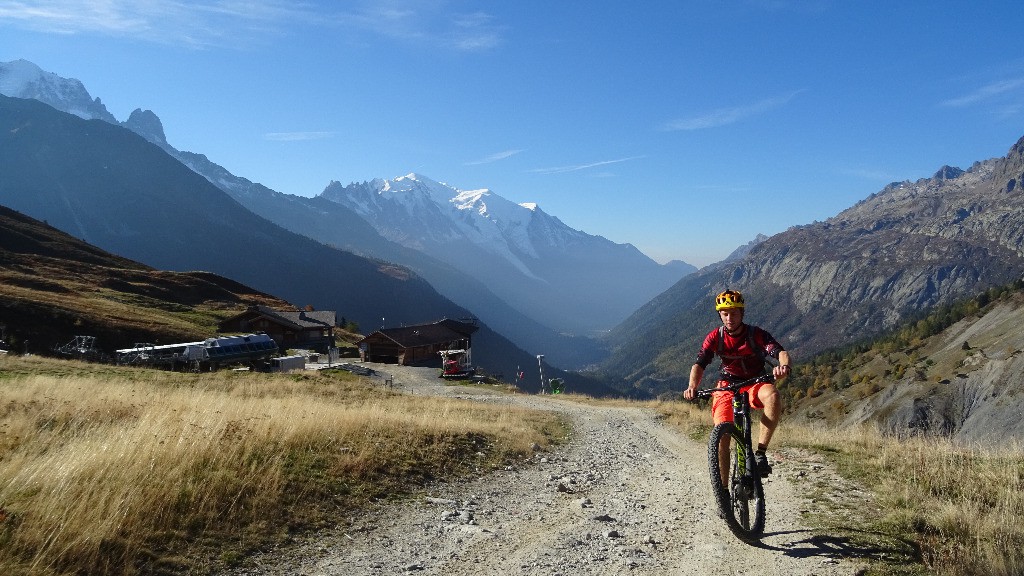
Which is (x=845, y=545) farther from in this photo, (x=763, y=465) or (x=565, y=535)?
(x=565, y=535)

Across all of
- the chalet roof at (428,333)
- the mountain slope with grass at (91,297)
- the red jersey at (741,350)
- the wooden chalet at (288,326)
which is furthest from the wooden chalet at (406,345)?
Result: the red jersey at (741,350)

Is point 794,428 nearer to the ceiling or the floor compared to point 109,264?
nearer to the floor

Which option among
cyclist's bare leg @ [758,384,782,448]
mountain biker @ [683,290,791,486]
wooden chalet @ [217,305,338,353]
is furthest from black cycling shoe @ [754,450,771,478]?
wooden chalet @ [217,305,338,353]

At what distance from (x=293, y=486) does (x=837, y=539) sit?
774 centimetres

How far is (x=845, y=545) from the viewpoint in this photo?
23.5 feet

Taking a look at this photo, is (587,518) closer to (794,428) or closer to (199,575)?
(199,575)

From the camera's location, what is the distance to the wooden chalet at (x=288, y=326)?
77938mm

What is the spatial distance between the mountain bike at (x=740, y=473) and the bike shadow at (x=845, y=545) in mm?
300

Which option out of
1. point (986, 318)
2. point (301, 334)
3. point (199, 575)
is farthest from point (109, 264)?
point (986, 318)

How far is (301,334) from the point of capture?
84.9 meters

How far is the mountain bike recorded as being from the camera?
24.4 feet

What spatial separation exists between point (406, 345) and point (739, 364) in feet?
217

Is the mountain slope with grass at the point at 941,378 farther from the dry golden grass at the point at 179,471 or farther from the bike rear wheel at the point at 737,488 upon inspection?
the dry golden grass at the point at 179,471

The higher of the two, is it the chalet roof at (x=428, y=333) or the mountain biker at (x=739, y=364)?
the mountain biker at (x=739, y=364)
